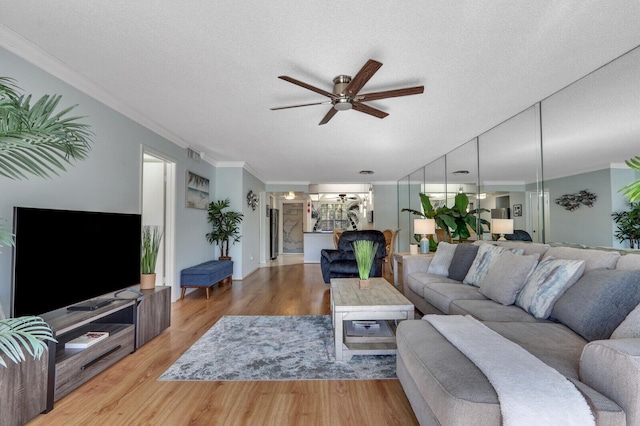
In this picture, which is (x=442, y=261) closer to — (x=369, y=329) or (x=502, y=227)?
(x=502, y=227)

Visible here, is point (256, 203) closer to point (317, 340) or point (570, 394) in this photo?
point (317, 340)

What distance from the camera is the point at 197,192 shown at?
494cm

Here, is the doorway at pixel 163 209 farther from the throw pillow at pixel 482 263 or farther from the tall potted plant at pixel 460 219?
the tall potted plant at pixel 460 219

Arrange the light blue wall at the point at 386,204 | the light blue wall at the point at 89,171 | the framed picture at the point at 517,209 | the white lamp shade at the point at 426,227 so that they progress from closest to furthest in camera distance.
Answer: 1. the light blue wall at the point at 89,171
2. the framed picture at the point at 517,209
3. the white lamp shade at the point at 426,227
4. the light blue wall at the point at 386,204

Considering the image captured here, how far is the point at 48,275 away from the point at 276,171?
17.1ft

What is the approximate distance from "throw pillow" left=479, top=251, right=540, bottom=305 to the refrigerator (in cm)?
734

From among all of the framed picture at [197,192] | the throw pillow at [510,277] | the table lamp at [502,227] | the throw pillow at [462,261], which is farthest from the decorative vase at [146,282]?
the table lamp at [502,227]

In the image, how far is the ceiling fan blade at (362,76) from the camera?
1.93 meters

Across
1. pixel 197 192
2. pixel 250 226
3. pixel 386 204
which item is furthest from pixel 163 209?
pixel 386 204

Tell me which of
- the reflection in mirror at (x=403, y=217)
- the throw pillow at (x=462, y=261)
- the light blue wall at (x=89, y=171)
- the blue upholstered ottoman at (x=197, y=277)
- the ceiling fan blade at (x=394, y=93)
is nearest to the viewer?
the light blue wall at (x=89, y=171)

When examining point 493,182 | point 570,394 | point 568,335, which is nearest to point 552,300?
point 568,335

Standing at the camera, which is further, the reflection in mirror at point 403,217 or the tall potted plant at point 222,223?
the reflection in mirror at point 403,217

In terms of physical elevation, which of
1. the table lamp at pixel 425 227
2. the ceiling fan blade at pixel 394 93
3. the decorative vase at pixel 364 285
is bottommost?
the decorative vase at pixel 364 285

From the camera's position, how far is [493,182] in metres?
4.01
